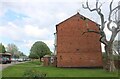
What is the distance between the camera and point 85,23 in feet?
154

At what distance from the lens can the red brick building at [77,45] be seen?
45.9m

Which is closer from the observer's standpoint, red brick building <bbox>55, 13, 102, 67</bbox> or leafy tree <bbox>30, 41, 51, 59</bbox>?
red brick building <bbox>55, 13, 102, 67</bbox>

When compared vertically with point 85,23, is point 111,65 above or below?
below

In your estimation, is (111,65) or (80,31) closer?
(111,65)

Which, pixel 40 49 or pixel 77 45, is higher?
pixel 40 49

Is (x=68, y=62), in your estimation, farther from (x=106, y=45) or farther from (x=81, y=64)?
(x=106, y=45)

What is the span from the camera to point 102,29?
121 feet

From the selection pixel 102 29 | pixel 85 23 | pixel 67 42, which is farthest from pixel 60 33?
pixel 102 29

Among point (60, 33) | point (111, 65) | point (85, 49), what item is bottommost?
point (111, 65)

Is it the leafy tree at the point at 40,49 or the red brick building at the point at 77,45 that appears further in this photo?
the leafy tree at the point at 40,49

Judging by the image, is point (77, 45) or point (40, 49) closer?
point (77, 45)

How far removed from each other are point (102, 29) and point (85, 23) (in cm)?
1026

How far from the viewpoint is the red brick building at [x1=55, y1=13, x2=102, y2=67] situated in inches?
1806

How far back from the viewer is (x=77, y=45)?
152 feet
